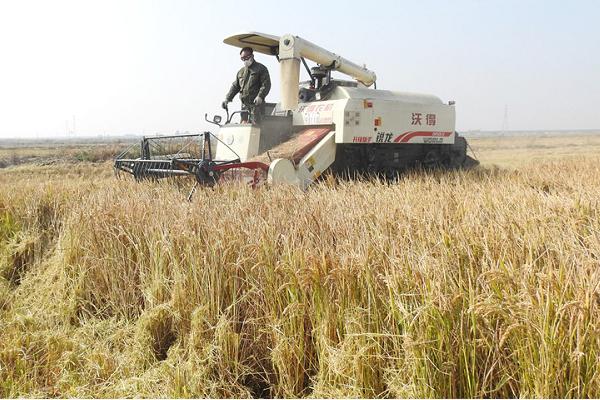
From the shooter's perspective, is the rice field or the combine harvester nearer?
the rice field

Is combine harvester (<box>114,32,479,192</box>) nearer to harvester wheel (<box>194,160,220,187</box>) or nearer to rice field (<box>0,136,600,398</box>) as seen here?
harvester wheel (<box>194,160,220,187</box>)

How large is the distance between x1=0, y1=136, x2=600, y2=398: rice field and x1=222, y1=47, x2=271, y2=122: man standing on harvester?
3.75 metres

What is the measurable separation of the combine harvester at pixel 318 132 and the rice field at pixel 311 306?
2.72 meters

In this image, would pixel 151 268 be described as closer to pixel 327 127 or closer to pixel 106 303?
pixel 106 303

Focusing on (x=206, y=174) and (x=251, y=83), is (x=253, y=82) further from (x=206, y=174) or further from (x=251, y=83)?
(x=206, y=174)

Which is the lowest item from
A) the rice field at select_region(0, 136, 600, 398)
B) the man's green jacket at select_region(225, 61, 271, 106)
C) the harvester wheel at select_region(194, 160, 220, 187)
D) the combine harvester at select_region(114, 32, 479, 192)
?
the rice field at select_region(0, 136, 600, 398)

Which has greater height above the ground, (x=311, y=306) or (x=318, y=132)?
(x=318, y=132)

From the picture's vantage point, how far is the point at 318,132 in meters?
7.22

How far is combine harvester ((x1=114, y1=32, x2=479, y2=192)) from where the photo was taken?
670cm

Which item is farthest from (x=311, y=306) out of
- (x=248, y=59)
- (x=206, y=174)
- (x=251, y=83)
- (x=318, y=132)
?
(x=248, y=59)

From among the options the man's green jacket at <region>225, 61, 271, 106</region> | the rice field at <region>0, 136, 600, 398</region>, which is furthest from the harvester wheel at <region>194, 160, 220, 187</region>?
the man's green jacket at <region>225, 61, 271, 106</region>

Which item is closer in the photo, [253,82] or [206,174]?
[206,174]

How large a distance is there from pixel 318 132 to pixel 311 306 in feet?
16.7

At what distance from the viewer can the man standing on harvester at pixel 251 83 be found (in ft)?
23.9
